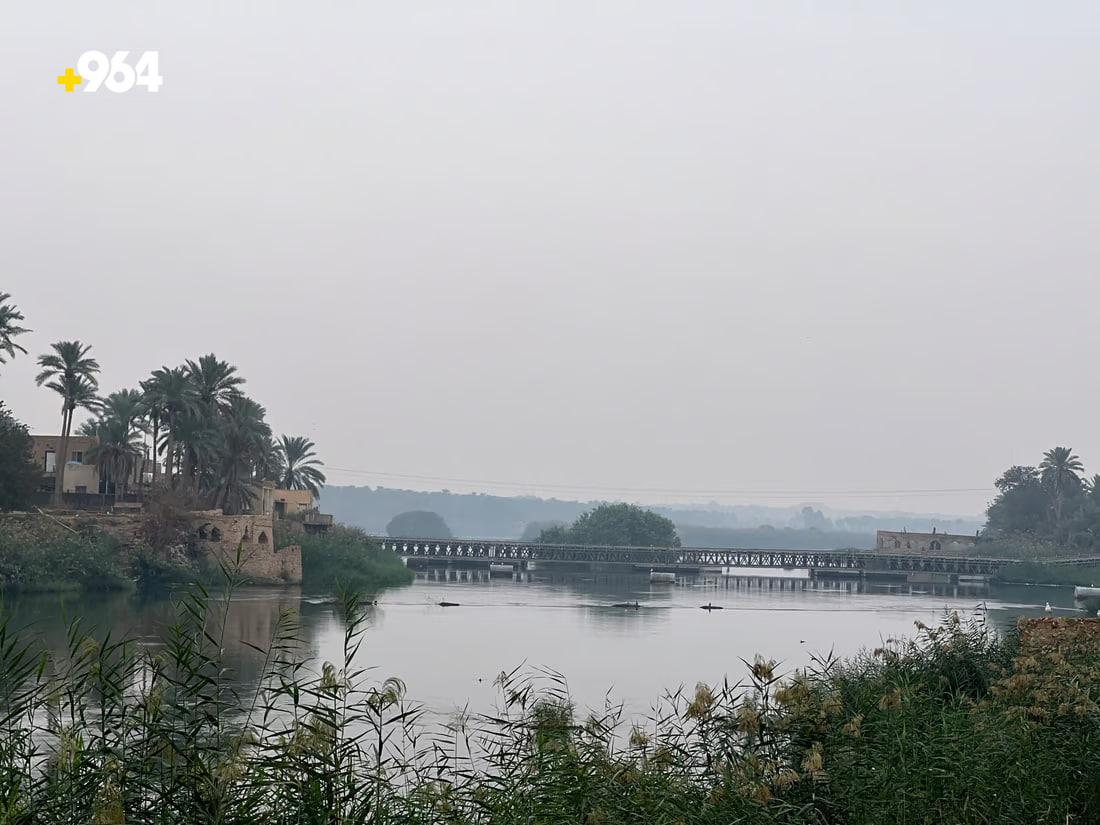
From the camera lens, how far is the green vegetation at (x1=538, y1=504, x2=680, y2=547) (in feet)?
495

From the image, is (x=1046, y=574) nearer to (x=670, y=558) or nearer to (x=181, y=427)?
(x=670, y=558)

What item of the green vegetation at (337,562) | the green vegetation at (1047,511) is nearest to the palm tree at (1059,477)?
the green vegetation at (1047,511)

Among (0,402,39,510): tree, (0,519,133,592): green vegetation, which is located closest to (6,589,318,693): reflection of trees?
(0,519,133,592): green vegetation

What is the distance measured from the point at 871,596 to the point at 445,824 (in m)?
106

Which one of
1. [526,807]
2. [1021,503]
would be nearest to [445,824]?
[526,807]

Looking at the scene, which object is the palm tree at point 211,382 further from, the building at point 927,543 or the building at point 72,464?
the building at point 927,543

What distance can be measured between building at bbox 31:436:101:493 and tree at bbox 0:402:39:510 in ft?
49.9

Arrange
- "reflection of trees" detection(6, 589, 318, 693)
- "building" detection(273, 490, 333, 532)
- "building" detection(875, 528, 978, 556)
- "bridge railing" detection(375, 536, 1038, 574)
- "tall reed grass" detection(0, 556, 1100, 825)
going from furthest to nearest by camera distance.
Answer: "building" detection(875, 528, 978, 556), "bridge railing" detection(375, 536, 1038, 574), "building" detection(273, 490, 333, 532), "reflection of trees" detection(6, 589, 318, 693), "tall reed grass" detection(0, 556, 1100, 825)

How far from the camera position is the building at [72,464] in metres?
85.9

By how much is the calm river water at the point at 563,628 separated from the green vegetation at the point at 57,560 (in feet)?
5.73

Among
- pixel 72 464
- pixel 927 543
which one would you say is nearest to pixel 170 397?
pixel 72 464

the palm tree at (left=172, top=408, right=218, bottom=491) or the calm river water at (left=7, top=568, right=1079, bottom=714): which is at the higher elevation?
the palm tree at (left=172, top=408, right=218, bottom=491)

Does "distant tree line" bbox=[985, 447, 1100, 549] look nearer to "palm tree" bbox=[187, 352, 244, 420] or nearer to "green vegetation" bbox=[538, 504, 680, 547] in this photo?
"green vegetation" bbox=[538, 504, 680, 547]

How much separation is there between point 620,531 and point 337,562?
67268 millimetres
